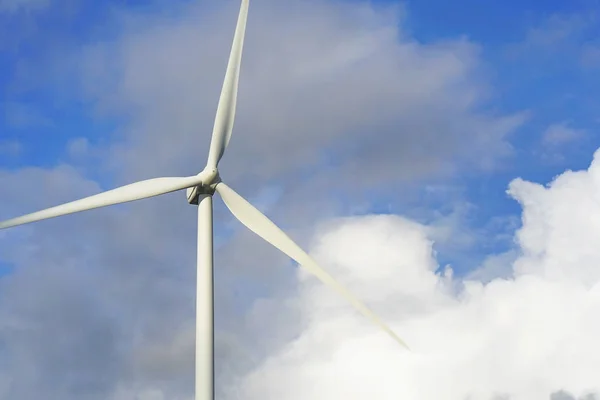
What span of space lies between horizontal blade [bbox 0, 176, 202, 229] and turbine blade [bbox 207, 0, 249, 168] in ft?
5.58

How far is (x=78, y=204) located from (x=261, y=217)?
7.50m

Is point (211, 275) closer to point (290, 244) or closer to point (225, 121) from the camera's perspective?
point (290, 244)

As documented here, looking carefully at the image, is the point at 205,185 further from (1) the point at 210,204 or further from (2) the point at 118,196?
(2) the point at 118,196

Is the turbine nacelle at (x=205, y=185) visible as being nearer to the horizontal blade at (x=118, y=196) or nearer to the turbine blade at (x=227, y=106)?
the horizontal blade at (x=118, y=196)

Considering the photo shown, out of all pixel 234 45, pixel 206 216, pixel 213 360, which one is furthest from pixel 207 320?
pixel 234 45

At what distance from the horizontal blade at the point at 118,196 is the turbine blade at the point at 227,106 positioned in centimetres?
170

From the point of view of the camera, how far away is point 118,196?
3466 centimetres

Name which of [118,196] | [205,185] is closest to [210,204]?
[205,185]

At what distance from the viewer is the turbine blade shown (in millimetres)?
34844

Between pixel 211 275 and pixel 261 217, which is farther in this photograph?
pixel 261 217

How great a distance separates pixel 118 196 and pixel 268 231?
6387 millimetres

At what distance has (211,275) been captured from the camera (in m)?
32.2

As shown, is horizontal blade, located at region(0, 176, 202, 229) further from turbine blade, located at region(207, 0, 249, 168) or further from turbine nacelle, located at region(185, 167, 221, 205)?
turbine blade, located at region(207, 0, 249, 168)

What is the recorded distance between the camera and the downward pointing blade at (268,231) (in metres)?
33.0
